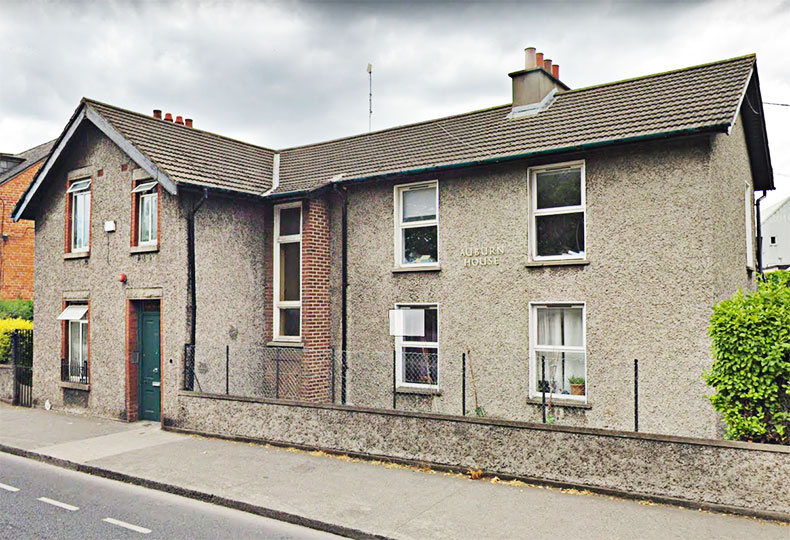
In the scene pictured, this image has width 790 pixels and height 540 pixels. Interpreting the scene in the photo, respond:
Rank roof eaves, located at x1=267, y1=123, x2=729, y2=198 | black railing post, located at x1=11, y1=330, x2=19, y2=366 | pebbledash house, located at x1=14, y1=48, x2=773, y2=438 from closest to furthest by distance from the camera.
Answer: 1. roof eaves, located at x1=267, y1=123, x2=729, y2=198
2. pebbledash house, located at x1=14, y1=48, x2=773, y2=438
3. black railing post, located at x1=11, y1=330, x2=19, y2=366

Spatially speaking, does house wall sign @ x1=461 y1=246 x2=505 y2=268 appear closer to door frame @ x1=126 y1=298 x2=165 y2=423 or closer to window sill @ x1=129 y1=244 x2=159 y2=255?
window sill @ x1=129 y1=244 x2=159 y2=255

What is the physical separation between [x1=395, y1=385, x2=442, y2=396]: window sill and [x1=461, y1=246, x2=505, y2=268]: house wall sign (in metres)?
2.32

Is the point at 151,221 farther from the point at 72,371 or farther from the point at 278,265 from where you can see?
the point at 72,371

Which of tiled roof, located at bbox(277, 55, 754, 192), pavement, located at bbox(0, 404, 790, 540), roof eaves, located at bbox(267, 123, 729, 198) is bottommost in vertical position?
pavement, located at bbox(0, 404, 790, 540)

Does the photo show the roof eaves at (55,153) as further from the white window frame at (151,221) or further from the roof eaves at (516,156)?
the roof eaves at (516,156)

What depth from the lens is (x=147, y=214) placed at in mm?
14188

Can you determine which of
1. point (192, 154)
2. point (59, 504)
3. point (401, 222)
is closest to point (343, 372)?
point (401, 222)

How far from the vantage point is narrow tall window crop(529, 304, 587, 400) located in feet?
36.4

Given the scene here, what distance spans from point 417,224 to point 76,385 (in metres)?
8.43

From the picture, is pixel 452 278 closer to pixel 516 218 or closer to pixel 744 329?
pixel 516 218

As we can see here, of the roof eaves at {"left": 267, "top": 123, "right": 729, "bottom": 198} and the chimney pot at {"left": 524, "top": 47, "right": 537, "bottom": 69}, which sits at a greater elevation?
the chimney pot at {"left": 524, "top": 47, "right": 537, "bottom": 69}

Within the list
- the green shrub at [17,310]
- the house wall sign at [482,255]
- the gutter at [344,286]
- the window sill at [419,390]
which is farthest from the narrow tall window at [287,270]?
the green shrub at [17,310]

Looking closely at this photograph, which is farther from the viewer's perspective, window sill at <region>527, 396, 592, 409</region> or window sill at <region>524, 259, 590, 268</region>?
window sill at <region>524, 259, 590, 268</region>

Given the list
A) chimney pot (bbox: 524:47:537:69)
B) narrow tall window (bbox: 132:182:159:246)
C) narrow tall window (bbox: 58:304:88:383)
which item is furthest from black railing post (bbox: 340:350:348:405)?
chimney pot (bbox: 524:47:537:69)
